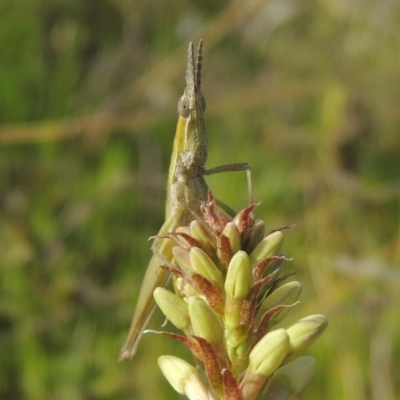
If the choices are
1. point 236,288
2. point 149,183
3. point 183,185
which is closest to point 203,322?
point 236,288

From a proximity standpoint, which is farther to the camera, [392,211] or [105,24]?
[105,24]

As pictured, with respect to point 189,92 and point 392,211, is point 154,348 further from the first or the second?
point 392,211

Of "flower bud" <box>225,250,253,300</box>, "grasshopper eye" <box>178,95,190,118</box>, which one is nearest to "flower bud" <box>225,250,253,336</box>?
"flower bud" <box>225,250,253,300</box>

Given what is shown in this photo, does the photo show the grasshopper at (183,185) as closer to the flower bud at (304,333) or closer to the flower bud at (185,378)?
the flower bud at (185,378)

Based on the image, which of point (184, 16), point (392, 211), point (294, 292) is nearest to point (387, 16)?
point (184, 16)

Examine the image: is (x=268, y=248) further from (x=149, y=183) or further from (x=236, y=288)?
(x=149, y=183)

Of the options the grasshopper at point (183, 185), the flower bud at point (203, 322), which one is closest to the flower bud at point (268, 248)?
the flower bud at point (203, 322)

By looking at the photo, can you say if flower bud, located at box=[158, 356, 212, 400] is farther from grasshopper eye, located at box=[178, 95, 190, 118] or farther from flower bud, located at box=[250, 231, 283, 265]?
grasshopper eye, located at box=[178, 95, 190, 118]
